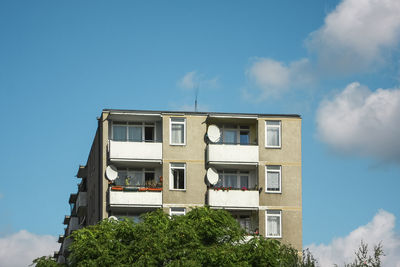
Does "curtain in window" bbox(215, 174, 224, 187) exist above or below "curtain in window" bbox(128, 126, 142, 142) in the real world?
below

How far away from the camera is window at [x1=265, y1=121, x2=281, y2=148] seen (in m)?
66.9

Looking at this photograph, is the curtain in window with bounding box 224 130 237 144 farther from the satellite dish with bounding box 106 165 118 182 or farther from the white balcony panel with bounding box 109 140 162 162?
the satellite dish with bounding box 106 165 118 182

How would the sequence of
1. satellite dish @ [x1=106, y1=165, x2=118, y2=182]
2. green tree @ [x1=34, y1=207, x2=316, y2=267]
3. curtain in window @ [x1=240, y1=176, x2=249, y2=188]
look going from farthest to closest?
curtain in window @ [x1=240, y1=176, x2=249, y2=188] → satellite dish @ [x1=106, y1=165, x2=118, y2=182] → green tree @ [x1=34, y1=207, x2=316, y2=267]

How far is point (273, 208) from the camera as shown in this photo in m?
65.9

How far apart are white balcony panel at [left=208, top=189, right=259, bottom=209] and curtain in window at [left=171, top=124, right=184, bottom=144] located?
405 cm

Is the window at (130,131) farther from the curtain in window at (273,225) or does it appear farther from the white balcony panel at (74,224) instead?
the white balcony panel at (74,224)

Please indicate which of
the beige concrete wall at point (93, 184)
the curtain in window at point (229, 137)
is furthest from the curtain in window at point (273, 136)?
the beige concrete wall at point (93, 184)

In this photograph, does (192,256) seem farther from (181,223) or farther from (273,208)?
(273,208)

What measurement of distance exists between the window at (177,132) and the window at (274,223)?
7.60m

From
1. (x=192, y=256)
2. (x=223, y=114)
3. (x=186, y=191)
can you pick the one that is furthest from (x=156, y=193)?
(x=192, y=256)

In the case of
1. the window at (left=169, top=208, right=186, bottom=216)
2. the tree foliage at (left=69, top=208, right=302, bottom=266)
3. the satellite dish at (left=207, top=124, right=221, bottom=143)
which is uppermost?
the satellite dish at (left=207, top=124, right=221, bottom=143)

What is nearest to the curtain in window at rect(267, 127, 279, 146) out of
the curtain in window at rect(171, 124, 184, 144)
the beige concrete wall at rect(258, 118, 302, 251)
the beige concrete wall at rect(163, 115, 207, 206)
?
the beige concrete wall at rect(258, 118, 302, 251)

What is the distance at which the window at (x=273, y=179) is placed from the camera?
66.3 metres

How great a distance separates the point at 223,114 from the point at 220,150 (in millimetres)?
2461
